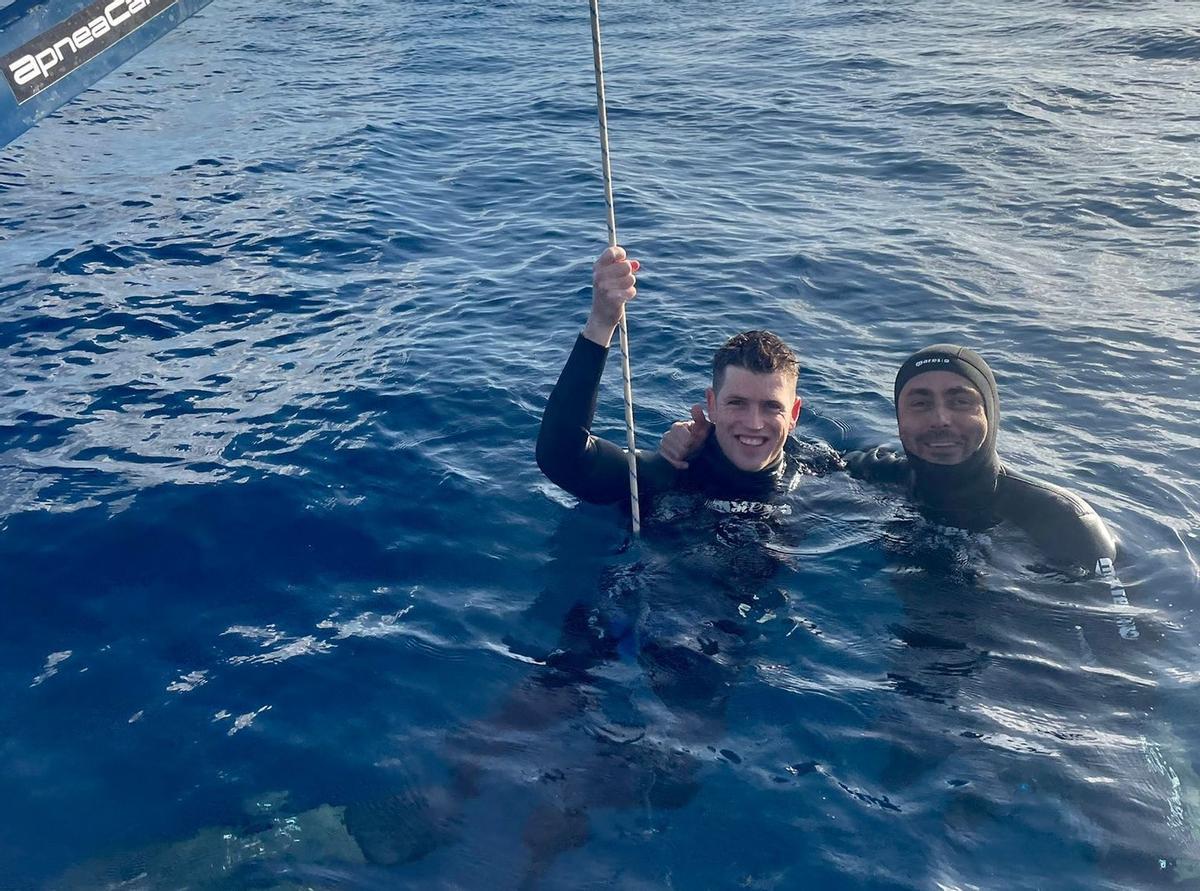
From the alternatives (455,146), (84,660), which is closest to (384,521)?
(84,660)

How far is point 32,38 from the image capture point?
5.93 metres

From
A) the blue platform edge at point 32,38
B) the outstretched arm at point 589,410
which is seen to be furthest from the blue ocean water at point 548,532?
the blue platform edge at point 32,38

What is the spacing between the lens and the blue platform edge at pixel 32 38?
581cm

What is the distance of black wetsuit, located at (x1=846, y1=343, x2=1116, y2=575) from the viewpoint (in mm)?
5902

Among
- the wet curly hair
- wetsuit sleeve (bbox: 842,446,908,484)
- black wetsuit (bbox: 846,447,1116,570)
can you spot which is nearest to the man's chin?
black wetsuit (bbox: 846,447,1116,570)

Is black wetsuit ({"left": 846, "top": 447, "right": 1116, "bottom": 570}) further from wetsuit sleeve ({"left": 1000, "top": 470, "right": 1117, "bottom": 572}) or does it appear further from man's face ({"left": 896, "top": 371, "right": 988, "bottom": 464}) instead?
man's face ({"left": 896, "top": 371, "right": 988, "bottom": 464})

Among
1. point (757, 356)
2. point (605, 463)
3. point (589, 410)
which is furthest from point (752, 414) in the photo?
point (589, 410)

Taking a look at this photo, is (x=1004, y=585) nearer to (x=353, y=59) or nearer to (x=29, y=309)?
(x=29, y=309)

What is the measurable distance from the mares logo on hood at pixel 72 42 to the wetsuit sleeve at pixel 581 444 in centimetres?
326

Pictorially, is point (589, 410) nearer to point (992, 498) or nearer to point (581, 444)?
point (581, 444)

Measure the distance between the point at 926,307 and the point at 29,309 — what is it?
798 centimetres

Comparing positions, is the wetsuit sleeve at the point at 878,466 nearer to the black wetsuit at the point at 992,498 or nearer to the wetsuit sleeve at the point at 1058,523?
the black wetsuit at the point at 992,498

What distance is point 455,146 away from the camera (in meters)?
15.9

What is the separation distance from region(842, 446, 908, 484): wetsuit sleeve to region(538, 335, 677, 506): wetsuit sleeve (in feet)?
4.71
